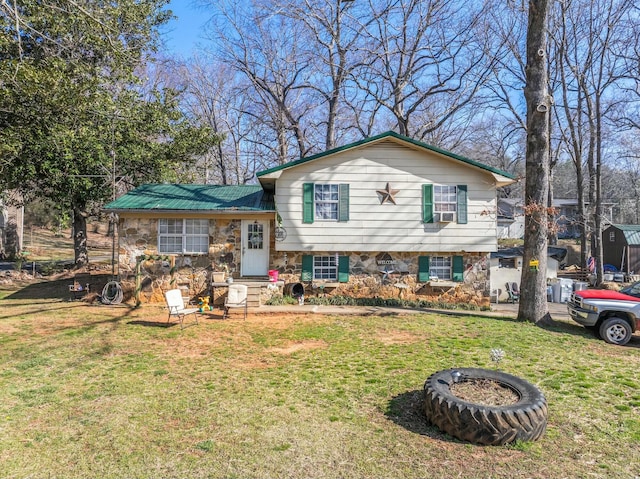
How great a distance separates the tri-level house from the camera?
12.3m

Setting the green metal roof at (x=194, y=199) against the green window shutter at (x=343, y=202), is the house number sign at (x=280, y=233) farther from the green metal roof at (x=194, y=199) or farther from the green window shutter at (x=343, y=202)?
the green window shutter at (x=343, y=202)

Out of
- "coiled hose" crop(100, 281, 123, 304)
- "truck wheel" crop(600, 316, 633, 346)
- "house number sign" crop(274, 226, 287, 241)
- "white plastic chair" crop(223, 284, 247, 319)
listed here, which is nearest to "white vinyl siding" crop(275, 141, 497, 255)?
"house number sign" crop(274, 226, 287, 241)

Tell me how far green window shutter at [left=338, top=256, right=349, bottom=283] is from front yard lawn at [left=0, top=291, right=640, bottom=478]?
377cm

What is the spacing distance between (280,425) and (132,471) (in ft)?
4.92

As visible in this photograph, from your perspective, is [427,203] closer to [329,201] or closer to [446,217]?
[446,217]

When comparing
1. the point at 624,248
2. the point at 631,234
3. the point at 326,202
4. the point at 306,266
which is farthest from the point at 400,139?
the point at 631,234

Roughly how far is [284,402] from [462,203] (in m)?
9.88

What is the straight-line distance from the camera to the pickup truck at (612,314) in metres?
8.37

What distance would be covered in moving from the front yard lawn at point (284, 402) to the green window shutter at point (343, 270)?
3.77 m

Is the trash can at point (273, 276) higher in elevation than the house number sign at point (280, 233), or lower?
lower

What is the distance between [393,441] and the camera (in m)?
3.87

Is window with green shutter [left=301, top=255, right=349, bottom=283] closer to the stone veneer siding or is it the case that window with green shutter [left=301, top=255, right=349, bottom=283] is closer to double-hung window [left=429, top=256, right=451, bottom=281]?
the stone veneer siding

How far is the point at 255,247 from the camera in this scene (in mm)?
12695

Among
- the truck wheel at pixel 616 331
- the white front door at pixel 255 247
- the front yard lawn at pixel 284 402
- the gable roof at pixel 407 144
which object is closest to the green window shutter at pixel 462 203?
the gable roof at pixel 407 144
